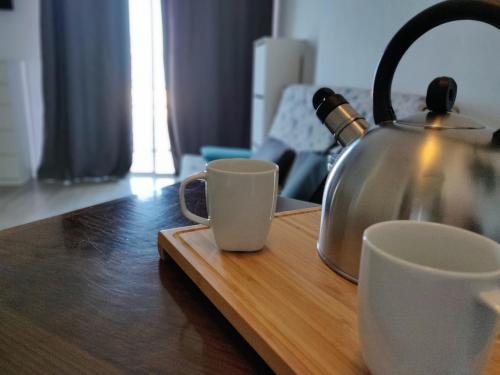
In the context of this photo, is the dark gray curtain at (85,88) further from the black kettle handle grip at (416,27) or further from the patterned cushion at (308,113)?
the black kettle handle grip at (416,27)

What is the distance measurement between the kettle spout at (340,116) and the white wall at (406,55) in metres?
0.84

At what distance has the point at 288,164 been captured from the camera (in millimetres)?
1829

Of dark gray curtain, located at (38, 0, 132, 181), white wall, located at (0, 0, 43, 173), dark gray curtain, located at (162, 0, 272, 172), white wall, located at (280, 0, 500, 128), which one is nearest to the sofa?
white wall, located at (280, 0, 500, 128)

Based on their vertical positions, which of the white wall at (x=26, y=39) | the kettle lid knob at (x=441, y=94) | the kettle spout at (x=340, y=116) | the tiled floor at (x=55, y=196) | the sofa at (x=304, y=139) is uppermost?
the white wall at (x=26, y=39)

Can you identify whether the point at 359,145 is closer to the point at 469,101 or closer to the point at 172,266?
the point at 172,266

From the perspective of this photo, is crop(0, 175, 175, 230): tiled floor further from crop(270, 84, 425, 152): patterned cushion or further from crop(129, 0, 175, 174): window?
crop(270, 84, 425, 152): patterned cushion

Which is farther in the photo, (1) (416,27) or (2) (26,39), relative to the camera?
(2) (26,39)

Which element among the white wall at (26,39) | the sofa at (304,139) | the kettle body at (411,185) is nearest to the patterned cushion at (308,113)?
the sofa at (304,139)

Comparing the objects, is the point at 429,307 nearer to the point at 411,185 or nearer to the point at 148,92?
the point at 411,185

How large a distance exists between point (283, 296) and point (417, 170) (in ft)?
0.60

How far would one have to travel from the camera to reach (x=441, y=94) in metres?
0.44

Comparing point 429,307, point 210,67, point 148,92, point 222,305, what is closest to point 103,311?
point 222,305

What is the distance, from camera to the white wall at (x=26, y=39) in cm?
297

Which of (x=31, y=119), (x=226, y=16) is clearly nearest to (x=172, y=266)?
(x=226, y=16)
